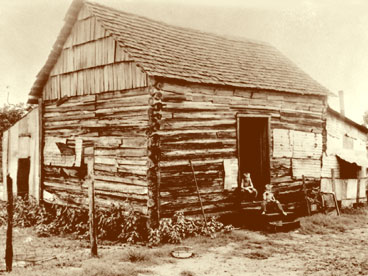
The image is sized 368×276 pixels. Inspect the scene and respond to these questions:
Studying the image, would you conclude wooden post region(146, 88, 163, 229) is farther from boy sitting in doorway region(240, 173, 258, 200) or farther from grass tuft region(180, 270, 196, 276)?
boy sitting in doorway region(240, 173, 258, 200)

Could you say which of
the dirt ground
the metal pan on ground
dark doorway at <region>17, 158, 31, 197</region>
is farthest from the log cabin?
the dirt ground

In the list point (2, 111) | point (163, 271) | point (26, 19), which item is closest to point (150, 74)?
point (163, 271)

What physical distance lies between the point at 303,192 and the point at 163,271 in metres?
7.81

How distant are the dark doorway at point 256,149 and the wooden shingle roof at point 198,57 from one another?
1.37 metres

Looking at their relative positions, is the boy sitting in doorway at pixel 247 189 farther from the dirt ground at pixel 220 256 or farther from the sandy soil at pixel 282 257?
the sandy soil at pixel 282 257

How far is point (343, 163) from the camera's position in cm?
1541

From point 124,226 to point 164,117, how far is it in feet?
9.62

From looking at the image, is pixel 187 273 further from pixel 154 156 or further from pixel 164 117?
pixel 164 117

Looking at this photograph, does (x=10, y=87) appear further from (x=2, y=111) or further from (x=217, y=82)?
(x=217, y=82)

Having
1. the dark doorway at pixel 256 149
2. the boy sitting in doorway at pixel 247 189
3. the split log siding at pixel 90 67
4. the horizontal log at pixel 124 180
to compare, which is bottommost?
the boy sitting in doorway at pixel 247 189

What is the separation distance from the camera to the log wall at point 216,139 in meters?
A: 10.5

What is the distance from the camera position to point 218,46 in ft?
47.6

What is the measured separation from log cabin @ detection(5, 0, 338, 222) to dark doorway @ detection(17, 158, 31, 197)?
2.94ft

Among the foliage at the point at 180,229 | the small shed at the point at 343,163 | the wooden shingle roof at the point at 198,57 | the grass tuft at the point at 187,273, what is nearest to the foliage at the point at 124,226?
the foliage at the point at 180,229
